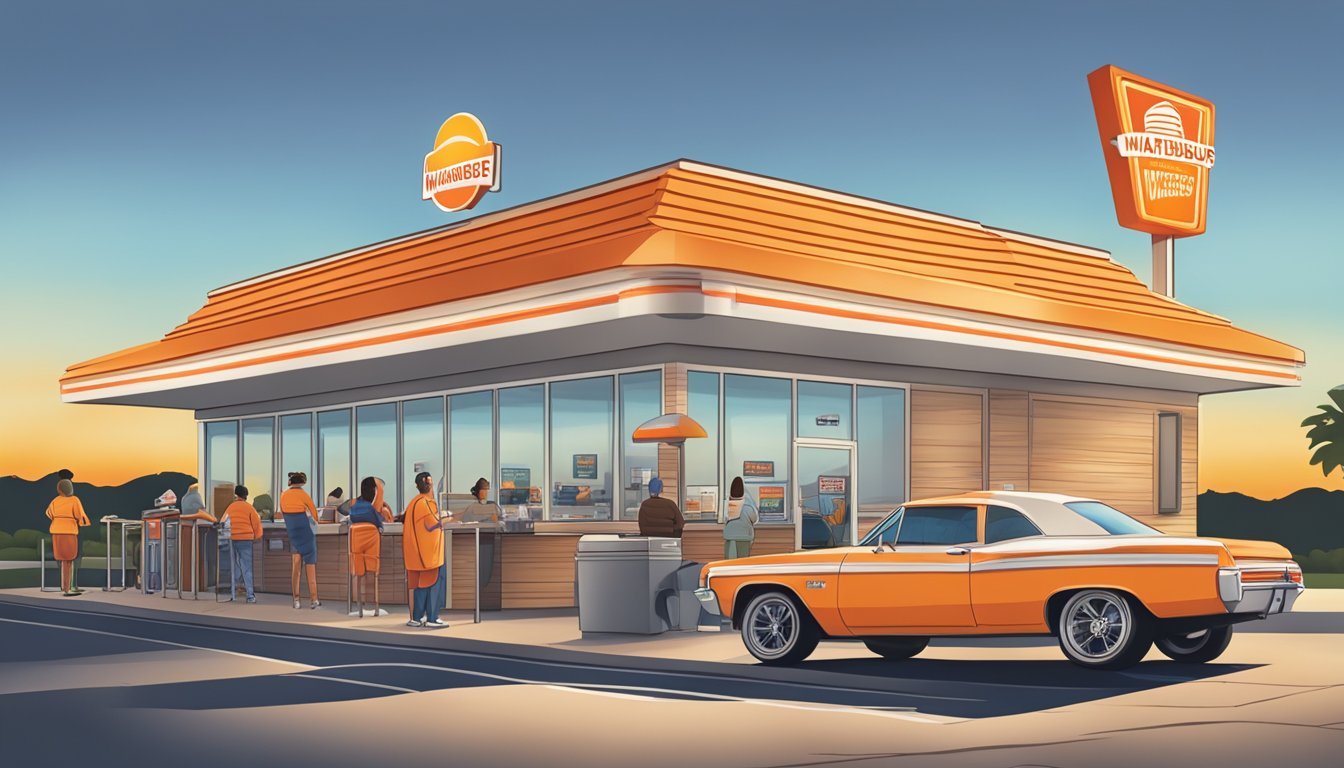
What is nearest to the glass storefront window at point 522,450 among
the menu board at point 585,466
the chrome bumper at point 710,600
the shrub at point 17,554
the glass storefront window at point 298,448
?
the menu board at point 585,466

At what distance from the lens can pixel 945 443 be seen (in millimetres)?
27609

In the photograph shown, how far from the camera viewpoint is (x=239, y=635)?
781 inches

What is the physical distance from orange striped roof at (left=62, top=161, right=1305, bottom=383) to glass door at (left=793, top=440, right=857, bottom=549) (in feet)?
11.3

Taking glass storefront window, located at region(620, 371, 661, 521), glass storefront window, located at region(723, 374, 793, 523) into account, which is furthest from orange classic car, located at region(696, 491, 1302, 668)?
glass storefront window, located at region(723, 374, 793, 523)

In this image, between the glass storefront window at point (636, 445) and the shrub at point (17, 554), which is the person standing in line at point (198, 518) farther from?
the shrub at point (17, 554)

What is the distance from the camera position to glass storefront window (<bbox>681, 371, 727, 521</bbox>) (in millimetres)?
24547

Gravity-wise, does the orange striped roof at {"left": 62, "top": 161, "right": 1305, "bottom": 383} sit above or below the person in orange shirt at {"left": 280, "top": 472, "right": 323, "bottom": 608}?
above

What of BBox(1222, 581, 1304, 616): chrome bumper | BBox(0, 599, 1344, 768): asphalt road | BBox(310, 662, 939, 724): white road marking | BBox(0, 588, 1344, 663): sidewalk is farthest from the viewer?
BBox(0, 588, 1344, 663): sidewalk

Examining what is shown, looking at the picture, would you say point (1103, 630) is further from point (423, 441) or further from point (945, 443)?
point (423, 441)

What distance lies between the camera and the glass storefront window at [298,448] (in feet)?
110

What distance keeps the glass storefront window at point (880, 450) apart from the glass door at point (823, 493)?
345 mm

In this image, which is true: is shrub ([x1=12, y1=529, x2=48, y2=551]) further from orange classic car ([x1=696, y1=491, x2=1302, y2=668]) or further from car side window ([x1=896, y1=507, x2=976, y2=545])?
car side window ([x1=896, y1=507, x2=976, y2=545])

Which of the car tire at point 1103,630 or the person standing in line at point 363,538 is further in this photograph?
the person standing in line at point 363,538

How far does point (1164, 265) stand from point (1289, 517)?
108 feet
